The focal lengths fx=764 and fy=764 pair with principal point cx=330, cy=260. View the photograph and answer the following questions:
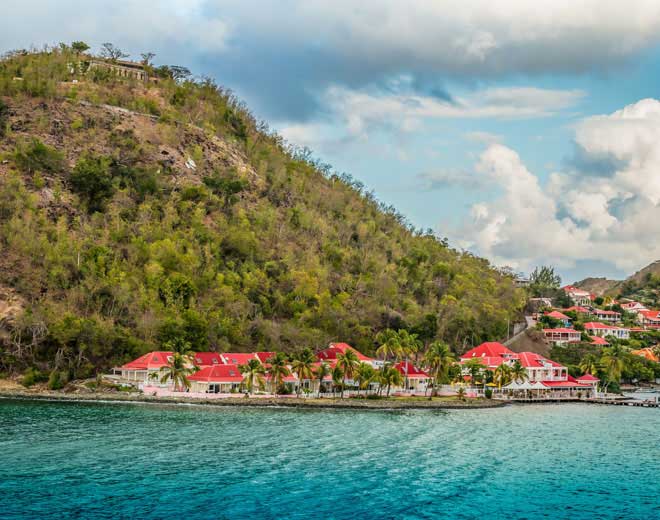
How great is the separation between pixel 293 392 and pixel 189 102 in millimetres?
80799

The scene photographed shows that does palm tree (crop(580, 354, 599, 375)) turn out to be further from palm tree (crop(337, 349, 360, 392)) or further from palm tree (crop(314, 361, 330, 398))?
palm tree (crop(314, 361, 330, 398))

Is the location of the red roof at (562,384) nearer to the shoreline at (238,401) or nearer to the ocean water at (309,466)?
the shoreline at (238,401)

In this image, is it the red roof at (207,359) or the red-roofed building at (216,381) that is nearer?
the red-roofed building at (216,381)

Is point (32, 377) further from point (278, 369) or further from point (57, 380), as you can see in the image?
point (278, 369)

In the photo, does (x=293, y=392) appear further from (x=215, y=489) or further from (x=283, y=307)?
(x=215, y=489)

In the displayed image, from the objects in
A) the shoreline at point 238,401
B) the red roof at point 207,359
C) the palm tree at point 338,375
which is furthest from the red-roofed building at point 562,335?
the red roof at point 207,359

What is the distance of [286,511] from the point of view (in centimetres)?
3619

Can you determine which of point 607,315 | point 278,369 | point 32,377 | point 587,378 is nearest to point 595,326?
point 607,315

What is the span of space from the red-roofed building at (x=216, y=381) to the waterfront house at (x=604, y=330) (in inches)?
3599

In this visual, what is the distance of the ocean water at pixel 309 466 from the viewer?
37312mm

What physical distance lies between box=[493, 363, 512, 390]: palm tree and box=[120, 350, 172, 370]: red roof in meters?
39.2

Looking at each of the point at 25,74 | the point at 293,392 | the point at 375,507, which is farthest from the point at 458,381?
the point at 25,74

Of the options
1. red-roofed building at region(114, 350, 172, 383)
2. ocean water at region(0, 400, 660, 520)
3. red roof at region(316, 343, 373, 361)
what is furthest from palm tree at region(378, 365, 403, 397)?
red-roofed building at region(114, 350, 172, 383)

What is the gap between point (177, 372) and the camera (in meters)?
77.6
